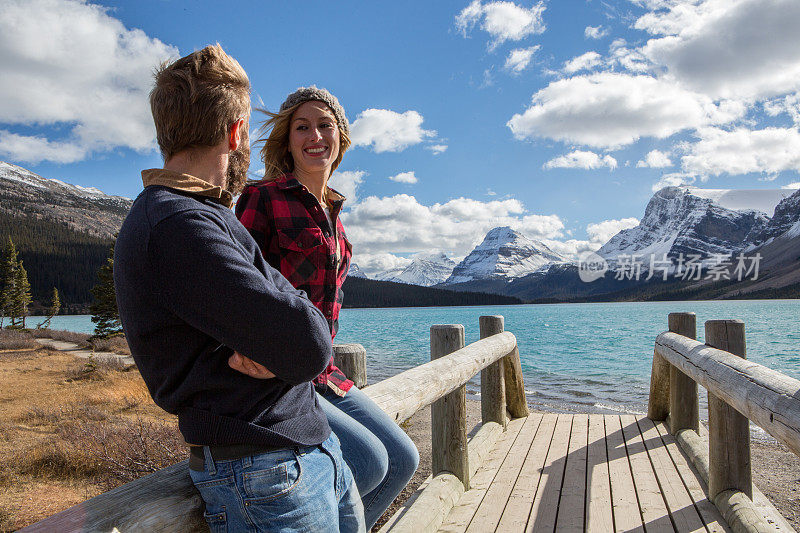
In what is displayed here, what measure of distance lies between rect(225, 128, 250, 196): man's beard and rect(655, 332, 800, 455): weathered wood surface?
89.6 inches

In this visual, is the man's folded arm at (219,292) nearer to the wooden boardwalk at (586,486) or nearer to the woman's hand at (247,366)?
the woman's hand at (247,366)

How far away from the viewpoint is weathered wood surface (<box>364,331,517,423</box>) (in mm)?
2394

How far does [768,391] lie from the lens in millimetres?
2461

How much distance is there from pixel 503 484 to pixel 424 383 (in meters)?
1.73

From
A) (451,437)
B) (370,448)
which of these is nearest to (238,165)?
(370,448)

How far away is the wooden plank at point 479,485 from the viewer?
3.35m

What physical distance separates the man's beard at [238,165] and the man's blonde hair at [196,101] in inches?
3.5

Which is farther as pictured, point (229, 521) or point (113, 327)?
point (113, 327)

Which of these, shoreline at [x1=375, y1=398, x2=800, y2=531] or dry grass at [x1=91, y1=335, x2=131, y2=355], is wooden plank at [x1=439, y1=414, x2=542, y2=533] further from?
dry grass at [x1=91, y1=335, x2=131, y2=355]

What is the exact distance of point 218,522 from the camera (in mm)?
1206

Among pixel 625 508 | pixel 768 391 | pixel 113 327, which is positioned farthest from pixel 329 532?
pixel 113 327

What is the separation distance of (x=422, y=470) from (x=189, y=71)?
660cm

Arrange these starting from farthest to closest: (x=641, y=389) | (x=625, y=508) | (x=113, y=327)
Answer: (x=113, y=327) < (x=641, y=389) < (x=625, y=508)

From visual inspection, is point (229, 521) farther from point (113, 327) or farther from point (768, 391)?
point (113, 327)
